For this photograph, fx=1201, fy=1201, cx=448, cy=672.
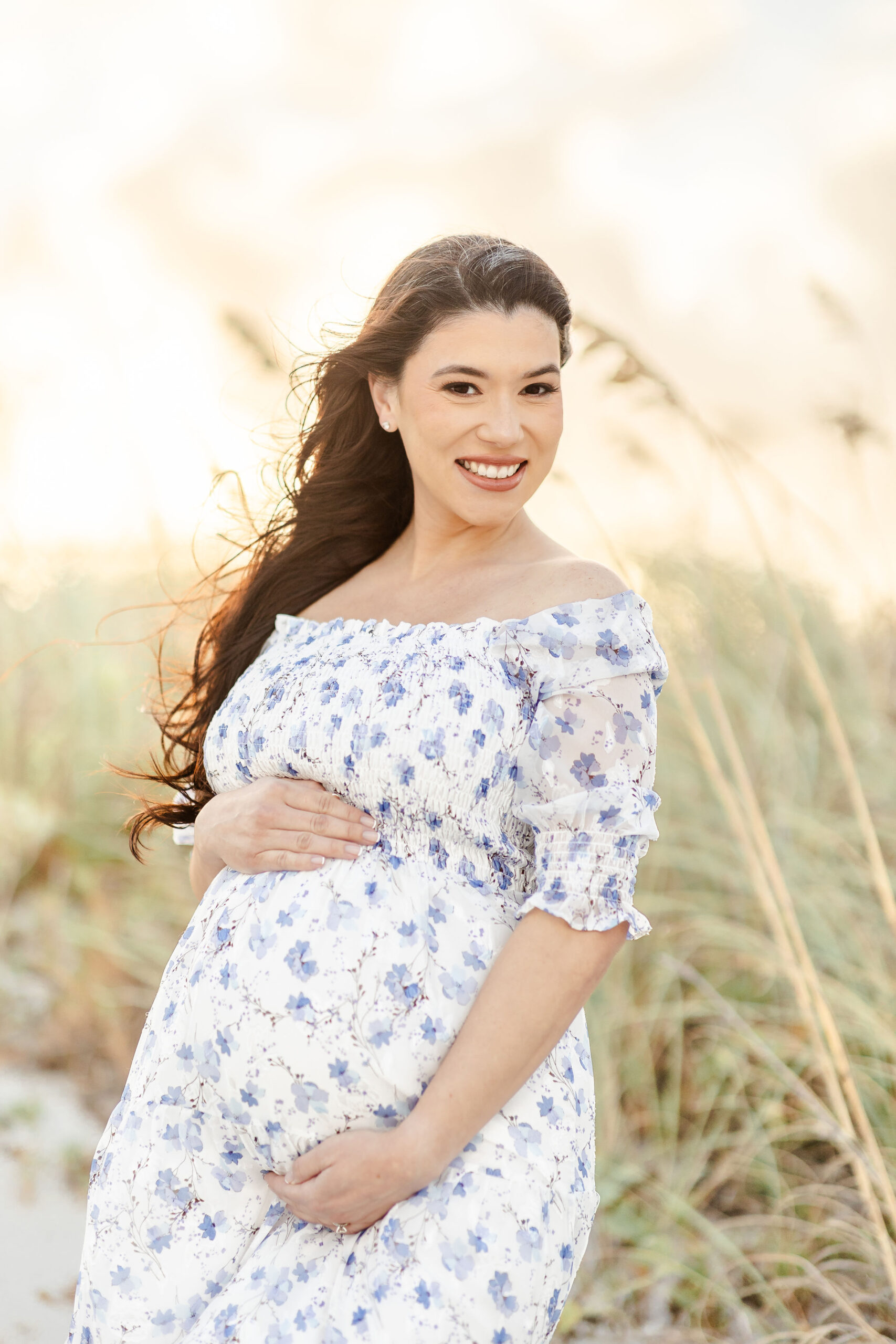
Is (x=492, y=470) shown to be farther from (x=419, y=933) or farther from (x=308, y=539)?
(x=419, y=933)

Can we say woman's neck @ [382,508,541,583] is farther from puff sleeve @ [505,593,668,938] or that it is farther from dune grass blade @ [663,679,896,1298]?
dune grass blade @ [663,679,896,1298]

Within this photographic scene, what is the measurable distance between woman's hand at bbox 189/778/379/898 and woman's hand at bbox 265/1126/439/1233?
38 centimetres

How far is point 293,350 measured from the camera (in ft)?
7.45

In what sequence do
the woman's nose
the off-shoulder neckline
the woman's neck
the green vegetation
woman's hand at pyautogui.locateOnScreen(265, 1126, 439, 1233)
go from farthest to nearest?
the green vegetation
the woman's neck
the woman's nose
the off-shoulder neckline
woman's hand at pyautogui.locateOnScreen(265, 1126, 439, 1233)

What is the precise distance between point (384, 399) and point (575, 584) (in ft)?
1.77

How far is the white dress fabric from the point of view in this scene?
1526mm

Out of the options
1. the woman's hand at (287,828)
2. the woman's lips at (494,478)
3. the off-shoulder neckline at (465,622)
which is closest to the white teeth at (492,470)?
the woman's lips at (494,478)

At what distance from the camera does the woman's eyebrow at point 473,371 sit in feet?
5.88

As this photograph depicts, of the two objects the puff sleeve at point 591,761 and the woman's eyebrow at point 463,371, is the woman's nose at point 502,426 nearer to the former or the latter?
the woman's eyebrow at point 463,371

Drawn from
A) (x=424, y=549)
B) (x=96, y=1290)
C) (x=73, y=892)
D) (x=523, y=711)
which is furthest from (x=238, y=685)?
(x=73, y=892)

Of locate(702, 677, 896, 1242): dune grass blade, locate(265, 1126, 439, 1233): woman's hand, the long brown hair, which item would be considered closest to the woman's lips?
the long brown hair

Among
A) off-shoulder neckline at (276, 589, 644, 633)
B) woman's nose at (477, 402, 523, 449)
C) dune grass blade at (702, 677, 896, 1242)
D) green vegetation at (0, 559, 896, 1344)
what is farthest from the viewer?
green vegetation at (0, 559, 896, 1344)

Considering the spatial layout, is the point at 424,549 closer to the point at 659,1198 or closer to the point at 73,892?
the point at 659,1198

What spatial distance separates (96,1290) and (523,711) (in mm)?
1039
